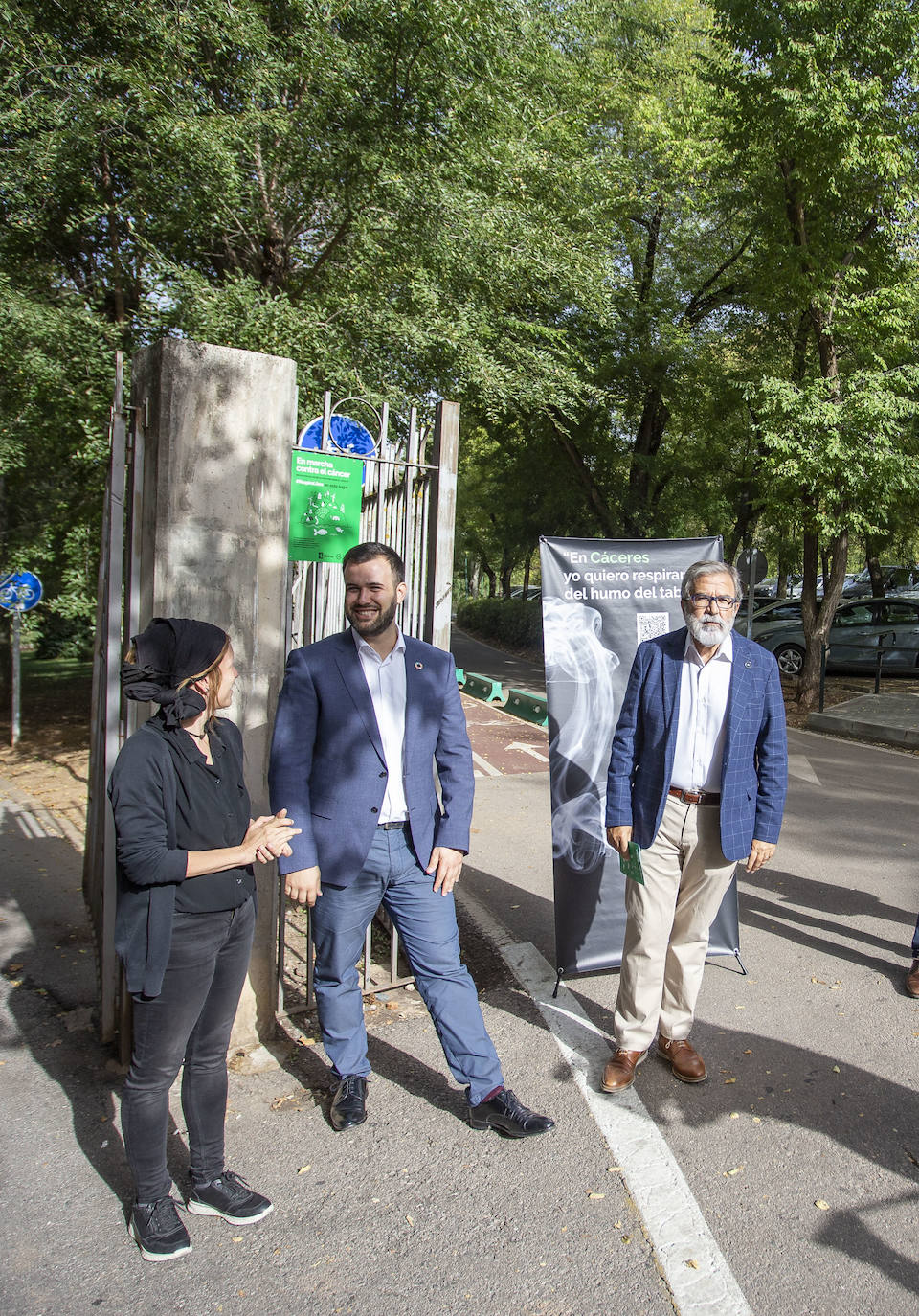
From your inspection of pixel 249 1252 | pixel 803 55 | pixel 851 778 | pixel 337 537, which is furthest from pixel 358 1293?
pixel 803 55

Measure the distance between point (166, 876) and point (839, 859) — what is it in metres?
5.52

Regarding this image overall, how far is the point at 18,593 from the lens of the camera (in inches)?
432

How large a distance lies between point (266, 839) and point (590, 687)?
191 centimetres

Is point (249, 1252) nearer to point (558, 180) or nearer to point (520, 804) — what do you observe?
point (520, 804)

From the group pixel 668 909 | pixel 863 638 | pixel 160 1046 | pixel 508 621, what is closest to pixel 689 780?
pixel 668 909

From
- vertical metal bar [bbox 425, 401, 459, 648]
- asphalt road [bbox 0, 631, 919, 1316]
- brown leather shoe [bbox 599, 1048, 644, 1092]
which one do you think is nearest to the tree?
asphalt road [bbox 0, 631, 919, 1316]

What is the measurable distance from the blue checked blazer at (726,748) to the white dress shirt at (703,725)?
0.04m

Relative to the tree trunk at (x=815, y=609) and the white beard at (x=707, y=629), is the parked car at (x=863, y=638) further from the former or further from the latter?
the white beard at (x=707, y=629)

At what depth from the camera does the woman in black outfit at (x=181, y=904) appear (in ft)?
8.15

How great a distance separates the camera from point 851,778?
32.5 feet

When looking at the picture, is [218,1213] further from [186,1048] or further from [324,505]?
[324,505]

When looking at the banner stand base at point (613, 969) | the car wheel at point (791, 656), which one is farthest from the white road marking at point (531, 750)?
the car wheel at point (791, 656)

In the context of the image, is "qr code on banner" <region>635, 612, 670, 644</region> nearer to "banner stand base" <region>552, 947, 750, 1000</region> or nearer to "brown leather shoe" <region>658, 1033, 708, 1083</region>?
"banner stand base" <region>552, 947, 750, 1000</region>

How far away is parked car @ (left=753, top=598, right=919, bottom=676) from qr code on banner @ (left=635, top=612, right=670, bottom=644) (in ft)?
48.1
